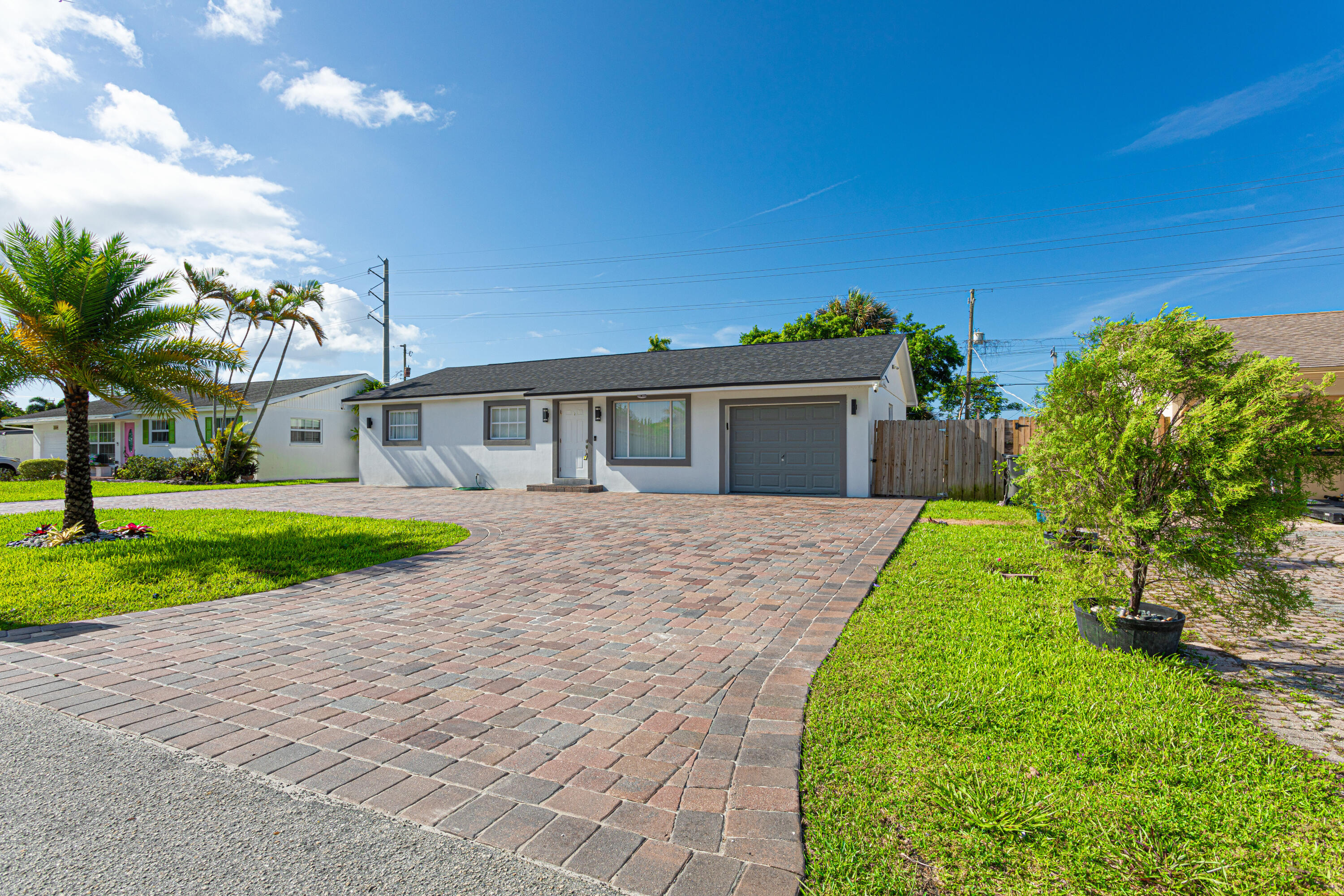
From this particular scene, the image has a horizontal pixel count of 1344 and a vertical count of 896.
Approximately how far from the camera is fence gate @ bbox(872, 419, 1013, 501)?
1325 centimetres

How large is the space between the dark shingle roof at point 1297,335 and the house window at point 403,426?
2145cm

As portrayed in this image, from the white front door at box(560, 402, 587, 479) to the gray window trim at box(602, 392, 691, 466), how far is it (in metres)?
0.79

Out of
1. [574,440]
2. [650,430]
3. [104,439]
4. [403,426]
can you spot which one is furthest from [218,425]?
[650,430]

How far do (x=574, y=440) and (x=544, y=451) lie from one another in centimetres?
98

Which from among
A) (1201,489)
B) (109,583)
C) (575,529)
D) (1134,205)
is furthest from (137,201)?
(1134,205)

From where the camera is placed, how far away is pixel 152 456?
2442cm

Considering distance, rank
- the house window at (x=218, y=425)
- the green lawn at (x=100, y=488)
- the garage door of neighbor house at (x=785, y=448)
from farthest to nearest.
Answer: the house window at (x=218, y=425), the green lawn at (x=100, y=488), the garage door of neighbor house at (x=785, y=448)

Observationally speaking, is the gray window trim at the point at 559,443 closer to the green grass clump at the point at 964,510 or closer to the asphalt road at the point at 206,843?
the green grass clump at the point at 964,510

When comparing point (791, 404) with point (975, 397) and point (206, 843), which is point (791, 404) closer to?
point (206, 843)

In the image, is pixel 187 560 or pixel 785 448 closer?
pixel 187 560

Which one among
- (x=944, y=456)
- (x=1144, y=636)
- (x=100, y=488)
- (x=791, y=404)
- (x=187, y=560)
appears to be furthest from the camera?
(x=100, y=488)

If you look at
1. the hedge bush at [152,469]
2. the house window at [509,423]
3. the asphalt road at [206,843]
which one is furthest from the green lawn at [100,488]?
the asphalt road at [206,843]

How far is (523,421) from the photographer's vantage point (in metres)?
17.3

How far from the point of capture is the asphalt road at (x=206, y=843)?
5.96ft
